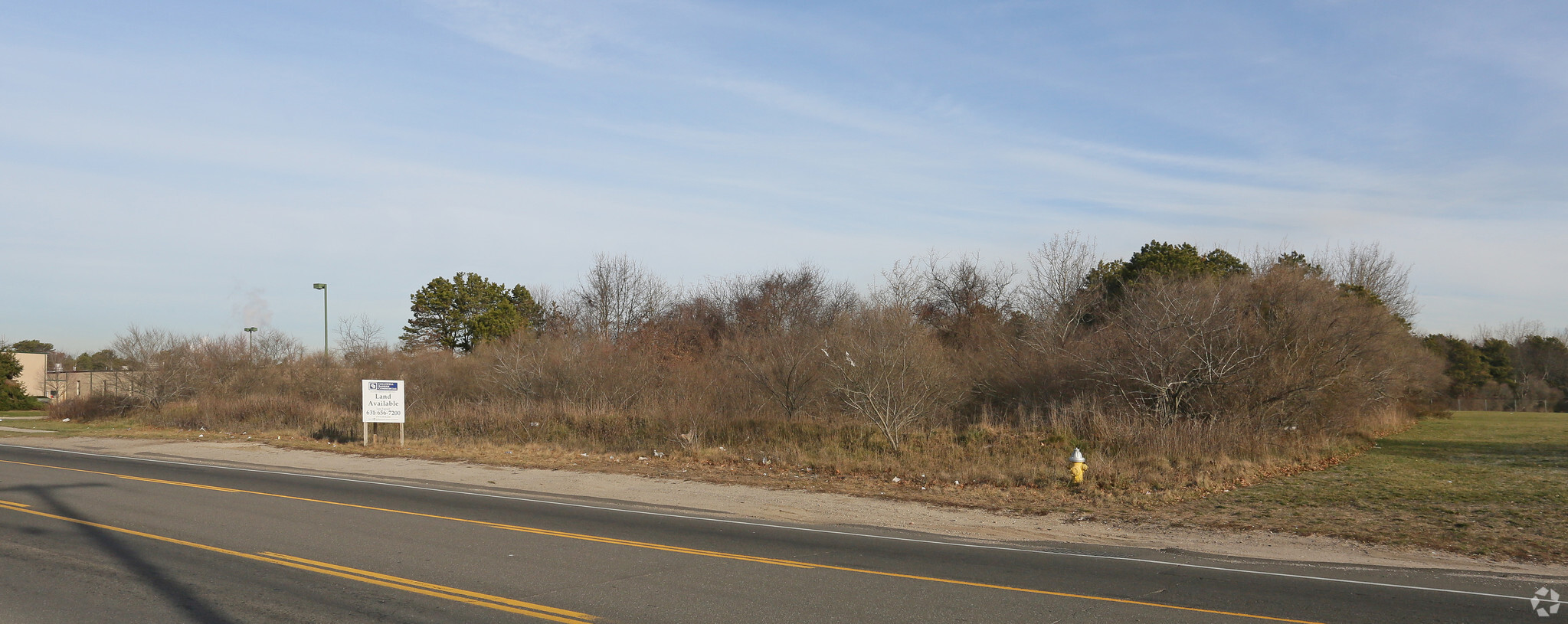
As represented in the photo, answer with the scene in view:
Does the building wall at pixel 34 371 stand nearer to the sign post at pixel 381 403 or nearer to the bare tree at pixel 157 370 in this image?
the bare tree at pixel 157 370

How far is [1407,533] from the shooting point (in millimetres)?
11281

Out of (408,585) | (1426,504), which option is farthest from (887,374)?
(408,585)

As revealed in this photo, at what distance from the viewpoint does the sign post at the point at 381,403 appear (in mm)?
25297

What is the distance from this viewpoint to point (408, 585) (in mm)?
8148

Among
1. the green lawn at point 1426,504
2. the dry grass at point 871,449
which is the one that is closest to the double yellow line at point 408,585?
the dry grass at point 871,449

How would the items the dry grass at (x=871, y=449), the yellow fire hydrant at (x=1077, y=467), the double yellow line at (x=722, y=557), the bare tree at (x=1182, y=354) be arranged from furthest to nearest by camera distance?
the bare tree at (x=1182, y=354) → the dry grass at (x=871, y=449) → the yellow fire hydrant at (x=1077, y=467) → the double yellow line at (x=722, y=557)

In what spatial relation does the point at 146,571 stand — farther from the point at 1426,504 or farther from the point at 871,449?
the point at 1426,504

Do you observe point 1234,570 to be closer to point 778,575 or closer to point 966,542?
point 966,542

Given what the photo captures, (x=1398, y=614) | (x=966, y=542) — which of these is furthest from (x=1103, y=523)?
(x=1398, y=614)

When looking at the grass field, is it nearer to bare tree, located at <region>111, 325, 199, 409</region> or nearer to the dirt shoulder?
the dirt shoulder

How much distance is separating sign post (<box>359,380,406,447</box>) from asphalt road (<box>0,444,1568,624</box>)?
12.2 m

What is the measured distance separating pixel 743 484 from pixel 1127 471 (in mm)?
7377

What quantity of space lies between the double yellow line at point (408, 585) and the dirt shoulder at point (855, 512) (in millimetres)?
5924

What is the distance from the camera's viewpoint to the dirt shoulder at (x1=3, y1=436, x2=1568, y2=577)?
10266 millimetres
